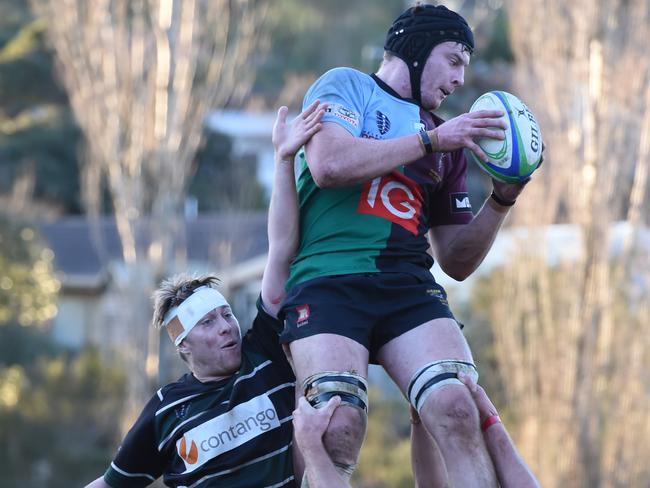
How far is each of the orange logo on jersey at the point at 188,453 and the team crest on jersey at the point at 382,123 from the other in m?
1.46

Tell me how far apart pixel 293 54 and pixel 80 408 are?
73.5ft

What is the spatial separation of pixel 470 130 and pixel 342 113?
1.45 feet

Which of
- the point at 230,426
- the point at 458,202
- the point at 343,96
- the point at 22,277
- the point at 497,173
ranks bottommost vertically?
the point at 22,277

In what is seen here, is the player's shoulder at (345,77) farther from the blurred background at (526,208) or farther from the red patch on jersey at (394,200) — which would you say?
the blurred background at (526,208)

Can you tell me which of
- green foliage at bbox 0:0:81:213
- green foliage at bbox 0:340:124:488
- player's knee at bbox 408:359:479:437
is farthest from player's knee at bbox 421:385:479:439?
green foliage at bbox 0:0:81:213

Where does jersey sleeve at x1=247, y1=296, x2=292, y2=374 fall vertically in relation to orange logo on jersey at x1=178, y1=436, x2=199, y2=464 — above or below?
above

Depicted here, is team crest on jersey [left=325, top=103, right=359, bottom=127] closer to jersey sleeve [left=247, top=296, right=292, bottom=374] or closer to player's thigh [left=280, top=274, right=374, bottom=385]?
player's thigh [left=280, top=274, right=374, bottom=385]

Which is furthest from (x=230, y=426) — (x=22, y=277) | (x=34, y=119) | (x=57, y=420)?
(x=34, y=119)

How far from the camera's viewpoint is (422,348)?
3984 millimetres

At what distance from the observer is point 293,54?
39.2m

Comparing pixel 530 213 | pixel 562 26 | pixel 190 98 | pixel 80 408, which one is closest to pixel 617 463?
pixel 530 213

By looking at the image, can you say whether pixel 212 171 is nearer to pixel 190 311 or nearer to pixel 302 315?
pixel 190 311

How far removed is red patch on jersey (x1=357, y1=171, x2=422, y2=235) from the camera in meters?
4.18

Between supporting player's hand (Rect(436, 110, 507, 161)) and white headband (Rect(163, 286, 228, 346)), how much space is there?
51.6 inches
